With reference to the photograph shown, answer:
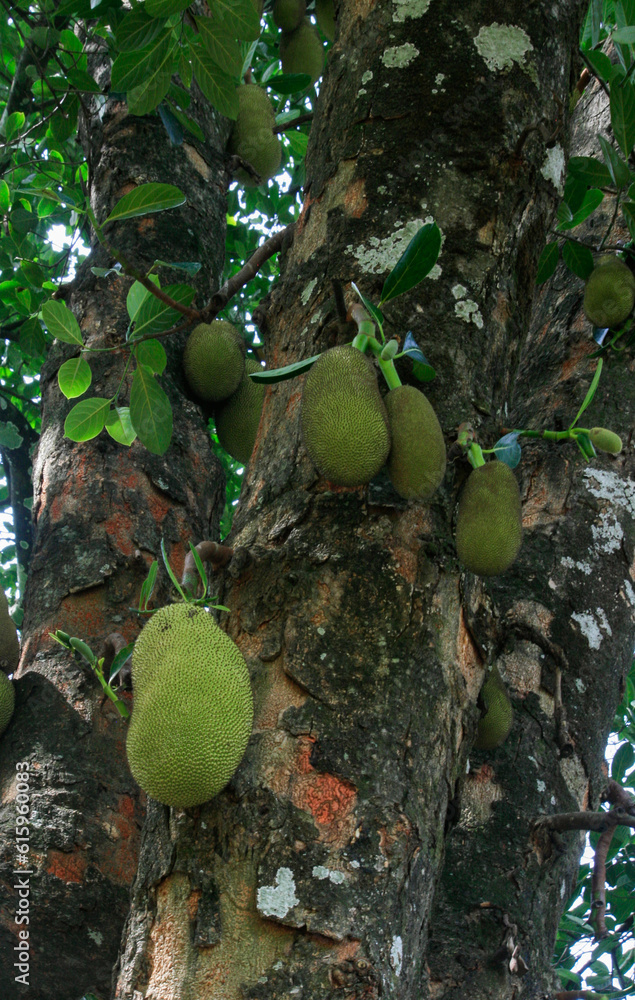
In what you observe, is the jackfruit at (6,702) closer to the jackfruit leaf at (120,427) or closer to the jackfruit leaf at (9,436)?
the jackfruit leaf at (120,427)

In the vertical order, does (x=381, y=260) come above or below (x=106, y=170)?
below

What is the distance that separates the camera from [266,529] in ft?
3.24

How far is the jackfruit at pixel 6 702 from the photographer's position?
4.41ft

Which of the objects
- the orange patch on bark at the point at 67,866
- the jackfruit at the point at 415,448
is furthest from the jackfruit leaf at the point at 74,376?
the orange patch on bark at the point at 67,866

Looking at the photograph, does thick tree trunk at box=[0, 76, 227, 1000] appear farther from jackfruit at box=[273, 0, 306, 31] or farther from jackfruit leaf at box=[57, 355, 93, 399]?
jackfruit at box=[273, 0, 306, 31]

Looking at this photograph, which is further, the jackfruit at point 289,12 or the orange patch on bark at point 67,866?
the jackfruit at point 289,12

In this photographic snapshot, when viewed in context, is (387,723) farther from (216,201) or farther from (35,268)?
(35,268)

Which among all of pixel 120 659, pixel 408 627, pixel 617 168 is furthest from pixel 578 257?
pixel 120 659

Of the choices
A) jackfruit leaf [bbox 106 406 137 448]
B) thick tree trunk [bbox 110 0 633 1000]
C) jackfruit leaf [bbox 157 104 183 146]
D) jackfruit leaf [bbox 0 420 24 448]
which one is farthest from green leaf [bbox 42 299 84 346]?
jackfruit leaf [bbox 0 420 24 448]

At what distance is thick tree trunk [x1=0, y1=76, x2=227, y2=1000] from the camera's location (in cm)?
119

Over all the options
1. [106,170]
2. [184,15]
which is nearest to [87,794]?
[184,15]

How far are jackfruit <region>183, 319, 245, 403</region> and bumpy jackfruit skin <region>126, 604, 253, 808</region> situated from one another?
0.91 metres

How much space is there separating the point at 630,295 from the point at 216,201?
99 centimetres

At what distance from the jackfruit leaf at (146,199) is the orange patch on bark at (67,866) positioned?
33.3 inches
